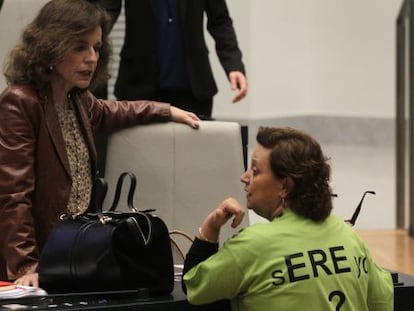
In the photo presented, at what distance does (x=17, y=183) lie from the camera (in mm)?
3111

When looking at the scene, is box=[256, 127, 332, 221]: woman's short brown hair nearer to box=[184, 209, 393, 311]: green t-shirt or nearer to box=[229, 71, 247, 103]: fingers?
box=[184, 209, 393, 311]: green t-shirt

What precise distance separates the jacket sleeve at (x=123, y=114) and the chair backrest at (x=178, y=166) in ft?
0.09

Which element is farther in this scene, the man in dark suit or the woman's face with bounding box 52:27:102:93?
the man in dark suit

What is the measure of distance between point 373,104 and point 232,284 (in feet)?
26.1

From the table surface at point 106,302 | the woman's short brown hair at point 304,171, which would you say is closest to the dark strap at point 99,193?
the table surface at point 106,302

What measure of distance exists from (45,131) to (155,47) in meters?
1.37

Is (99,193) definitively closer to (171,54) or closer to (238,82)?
(238,82)

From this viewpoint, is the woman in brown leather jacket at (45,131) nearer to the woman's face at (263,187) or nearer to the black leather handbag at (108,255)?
the black leather handbag at (108,255)

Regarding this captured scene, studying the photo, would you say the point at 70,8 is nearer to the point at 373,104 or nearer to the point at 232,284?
the point at 232,284

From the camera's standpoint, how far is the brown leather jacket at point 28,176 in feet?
10.1

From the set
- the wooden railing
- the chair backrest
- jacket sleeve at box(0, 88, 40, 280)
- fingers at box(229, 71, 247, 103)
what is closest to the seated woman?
jacket sleeve at box(0, 88, 40, 280)

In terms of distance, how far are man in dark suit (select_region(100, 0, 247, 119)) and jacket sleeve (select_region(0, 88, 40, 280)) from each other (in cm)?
132

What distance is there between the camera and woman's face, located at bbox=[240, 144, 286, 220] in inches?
104

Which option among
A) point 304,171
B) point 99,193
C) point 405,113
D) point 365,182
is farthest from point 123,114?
point 365,182
